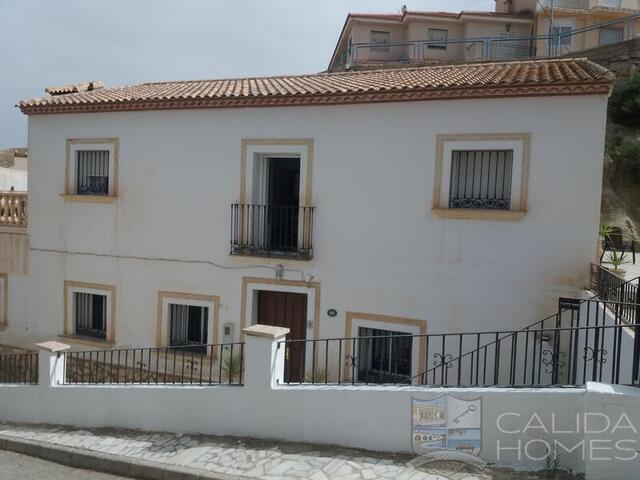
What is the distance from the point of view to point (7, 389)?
9.29m

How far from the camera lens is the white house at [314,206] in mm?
8250

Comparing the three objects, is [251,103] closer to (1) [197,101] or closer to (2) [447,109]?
(1) [197,101]

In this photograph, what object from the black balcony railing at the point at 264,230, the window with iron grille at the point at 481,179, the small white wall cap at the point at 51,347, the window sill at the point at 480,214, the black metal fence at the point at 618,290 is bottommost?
the small white wall cap at the point at 51,347

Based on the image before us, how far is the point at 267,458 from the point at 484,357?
3324 millimetres

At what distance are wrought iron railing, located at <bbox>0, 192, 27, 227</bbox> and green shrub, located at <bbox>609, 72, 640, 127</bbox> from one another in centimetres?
2120

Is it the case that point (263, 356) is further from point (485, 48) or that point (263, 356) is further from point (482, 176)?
point (485, 48)

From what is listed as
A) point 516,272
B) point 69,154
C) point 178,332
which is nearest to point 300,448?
point 516,272

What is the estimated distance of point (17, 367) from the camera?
12172mm

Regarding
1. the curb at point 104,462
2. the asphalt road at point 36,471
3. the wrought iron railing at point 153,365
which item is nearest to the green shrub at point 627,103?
the wrought iron railing at point 153,365

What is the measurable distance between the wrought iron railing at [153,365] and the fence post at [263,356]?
3.42 meters

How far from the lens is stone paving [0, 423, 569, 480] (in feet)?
16.7

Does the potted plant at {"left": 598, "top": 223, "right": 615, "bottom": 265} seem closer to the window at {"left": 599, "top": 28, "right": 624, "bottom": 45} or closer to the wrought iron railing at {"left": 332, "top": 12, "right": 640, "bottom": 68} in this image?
the wrought iron railing at {"left": 332, "top": 12, "right": 640, "bottom": 68}

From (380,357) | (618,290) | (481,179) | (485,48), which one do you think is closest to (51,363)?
(380,357)

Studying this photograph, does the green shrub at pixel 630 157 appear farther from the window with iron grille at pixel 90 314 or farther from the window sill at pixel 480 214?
the window with iron grille at pixel 90 314
